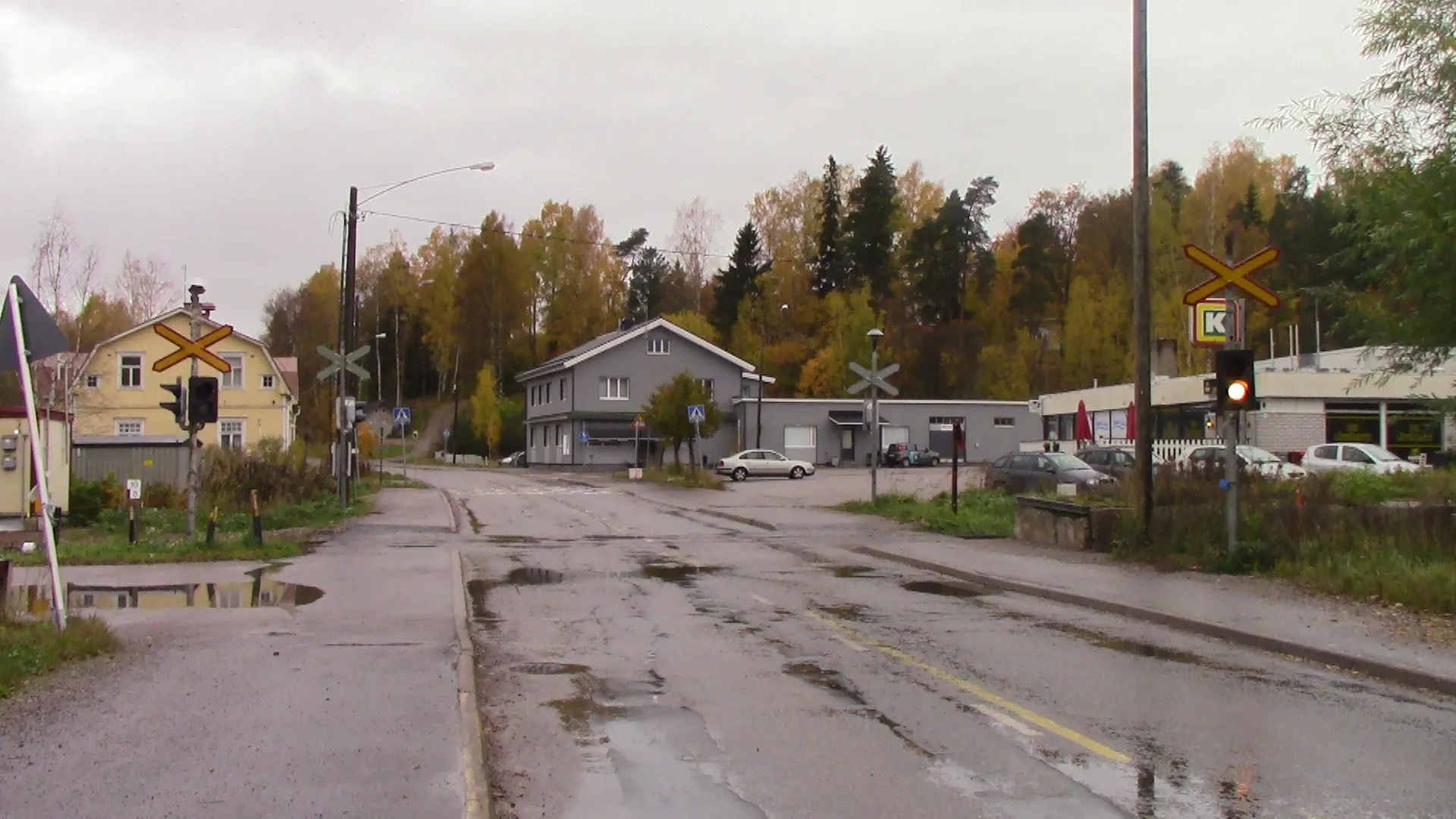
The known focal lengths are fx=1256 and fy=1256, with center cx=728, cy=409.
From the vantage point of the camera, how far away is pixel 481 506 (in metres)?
33.9

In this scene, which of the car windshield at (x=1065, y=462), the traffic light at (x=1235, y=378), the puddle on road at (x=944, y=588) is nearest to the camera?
the puddle on road at (x=944, y=588)

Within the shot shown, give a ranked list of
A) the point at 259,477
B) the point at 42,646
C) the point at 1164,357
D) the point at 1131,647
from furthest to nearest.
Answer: the point at 1164,357, the point at 259,477, the point at 1131,647, the point at 42,646

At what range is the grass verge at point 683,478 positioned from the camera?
146 feet

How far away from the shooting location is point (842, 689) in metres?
9.01

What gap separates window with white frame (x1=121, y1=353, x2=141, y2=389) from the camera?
5772 cm

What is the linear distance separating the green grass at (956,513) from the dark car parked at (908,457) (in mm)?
34680

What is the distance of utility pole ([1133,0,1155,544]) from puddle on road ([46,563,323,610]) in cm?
1141

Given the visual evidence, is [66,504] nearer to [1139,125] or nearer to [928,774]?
[1139,125]

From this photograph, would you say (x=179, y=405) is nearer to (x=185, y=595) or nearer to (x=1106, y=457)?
(x=185, y=595)

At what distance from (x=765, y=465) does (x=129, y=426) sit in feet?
98.0

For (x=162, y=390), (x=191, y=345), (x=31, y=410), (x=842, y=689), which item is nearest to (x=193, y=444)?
(x=191, y=345)

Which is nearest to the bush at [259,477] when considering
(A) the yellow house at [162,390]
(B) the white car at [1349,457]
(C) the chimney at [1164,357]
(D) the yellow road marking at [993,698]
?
(D) the yellow road marking at [993,698]

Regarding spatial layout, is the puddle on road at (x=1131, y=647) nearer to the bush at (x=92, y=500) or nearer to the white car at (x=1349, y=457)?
the bush at (x=92, y=500)

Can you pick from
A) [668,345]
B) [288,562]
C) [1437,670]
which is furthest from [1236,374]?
[668,345]
